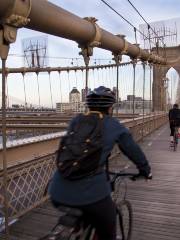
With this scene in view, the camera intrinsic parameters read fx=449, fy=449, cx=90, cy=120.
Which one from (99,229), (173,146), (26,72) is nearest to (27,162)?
(99,229)

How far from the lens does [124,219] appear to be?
11.6 ft

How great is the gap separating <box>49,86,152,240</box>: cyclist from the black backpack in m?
0.05

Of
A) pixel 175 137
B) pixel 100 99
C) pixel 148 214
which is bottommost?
pixel 148 214

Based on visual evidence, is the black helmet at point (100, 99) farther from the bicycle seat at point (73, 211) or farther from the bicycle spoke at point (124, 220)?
the bicycle spoke at point (124, 220)

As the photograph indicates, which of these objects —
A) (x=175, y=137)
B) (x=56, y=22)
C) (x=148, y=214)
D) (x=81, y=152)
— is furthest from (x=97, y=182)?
(x=175, y=137)

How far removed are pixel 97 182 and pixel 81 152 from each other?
8.1 inches

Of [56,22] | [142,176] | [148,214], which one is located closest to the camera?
[142,176]

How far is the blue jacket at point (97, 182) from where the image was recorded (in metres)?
2.45

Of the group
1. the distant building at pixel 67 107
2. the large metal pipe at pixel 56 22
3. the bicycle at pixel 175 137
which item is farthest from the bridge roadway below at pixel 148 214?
the distant building at pixel 67 107

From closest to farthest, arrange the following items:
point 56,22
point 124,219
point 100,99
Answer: point 100,99
point 124,219
point 56,22

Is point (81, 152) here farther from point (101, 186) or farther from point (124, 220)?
point (124, 220)

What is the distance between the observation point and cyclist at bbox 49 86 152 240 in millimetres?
2452

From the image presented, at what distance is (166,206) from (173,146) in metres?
6.97

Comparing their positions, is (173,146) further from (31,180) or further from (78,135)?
(78,135)
